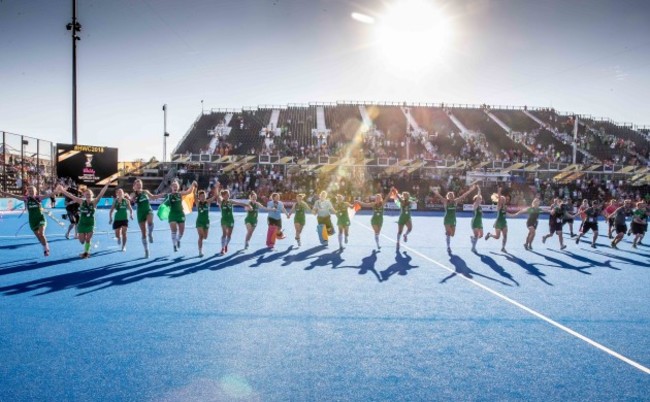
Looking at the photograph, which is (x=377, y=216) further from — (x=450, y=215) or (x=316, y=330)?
(x=316, y=330)

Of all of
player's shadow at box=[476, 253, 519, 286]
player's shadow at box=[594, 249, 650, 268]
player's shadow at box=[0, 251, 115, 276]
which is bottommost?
player's shadow at box=[594, 249, 650, 268]

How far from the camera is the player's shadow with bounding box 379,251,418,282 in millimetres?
9507

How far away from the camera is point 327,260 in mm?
11312

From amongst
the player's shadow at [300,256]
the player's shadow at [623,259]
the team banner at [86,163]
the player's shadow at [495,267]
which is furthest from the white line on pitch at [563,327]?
the team banner at [86,163]

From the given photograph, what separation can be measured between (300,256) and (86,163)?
70.4ft

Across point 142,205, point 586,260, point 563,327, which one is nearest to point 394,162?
point 586,260

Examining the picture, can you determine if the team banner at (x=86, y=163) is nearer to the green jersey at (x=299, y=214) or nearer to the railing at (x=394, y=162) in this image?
the railing at (x=394, y=162)

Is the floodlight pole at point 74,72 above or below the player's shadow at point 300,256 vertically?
above

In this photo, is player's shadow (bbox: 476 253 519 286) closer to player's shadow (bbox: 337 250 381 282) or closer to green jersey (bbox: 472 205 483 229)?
green jersey (bbox: 472 205 483 229)

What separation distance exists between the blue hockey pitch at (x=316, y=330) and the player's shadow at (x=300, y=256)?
2.28 ft

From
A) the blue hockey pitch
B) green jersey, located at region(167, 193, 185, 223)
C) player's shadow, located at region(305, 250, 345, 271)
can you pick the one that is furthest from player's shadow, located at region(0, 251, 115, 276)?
player's shadow, located at region(305, 250, 345, 271)

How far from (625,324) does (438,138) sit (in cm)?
4394

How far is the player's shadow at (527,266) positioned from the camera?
9519 mm

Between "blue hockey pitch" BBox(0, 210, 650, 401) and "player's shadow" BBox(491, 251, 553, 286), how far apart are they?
4.2 inches
